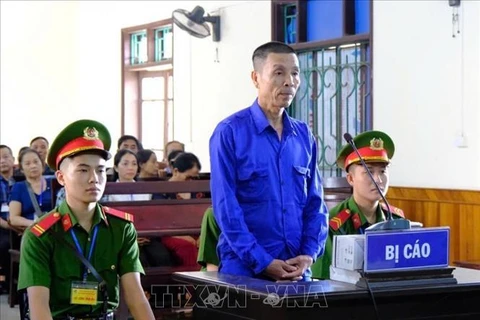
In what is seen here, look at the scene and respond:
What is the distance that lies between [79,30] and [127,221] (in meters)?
8.72

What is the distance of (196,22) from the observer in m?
8.46

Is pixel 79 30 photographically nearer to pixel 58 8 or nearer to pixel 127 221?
pixel 58 8

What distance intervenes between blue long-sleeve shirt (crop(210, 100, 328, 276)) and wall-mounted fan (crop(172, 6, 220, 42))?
5.76m

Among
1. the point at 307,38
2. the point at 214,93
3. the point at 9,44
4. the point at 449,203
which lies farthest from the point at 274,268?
the point at 9,44

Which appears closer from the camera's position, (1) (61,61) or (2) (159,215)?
(2) (159,215)

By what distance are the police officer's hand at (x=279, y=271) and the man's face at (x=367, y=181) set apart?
64 centimetres

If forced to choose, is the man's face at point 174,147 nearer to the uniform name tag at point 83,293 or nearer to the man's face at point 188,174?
the man's face at point 188,174

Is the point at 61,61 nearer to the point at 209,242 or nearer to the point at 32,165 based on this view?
the point at 32,165

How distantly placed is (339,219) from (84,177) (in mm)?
991

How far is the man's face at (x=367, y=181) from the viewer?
314cm

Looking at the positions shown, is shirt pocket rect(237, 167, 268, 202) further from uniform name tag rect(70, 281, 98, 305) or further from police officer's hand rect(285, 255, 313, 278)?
uniform name tag rect(70, 281, 98, 305)

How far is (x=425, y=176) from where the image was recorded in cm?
629

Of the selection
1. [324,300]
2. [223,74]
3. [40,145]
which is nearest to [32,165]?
[40,145]

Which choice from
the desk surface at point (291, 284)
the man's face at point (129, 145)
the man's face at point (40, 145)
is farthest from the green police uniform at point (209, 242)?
the man's face at point (40, 145)
